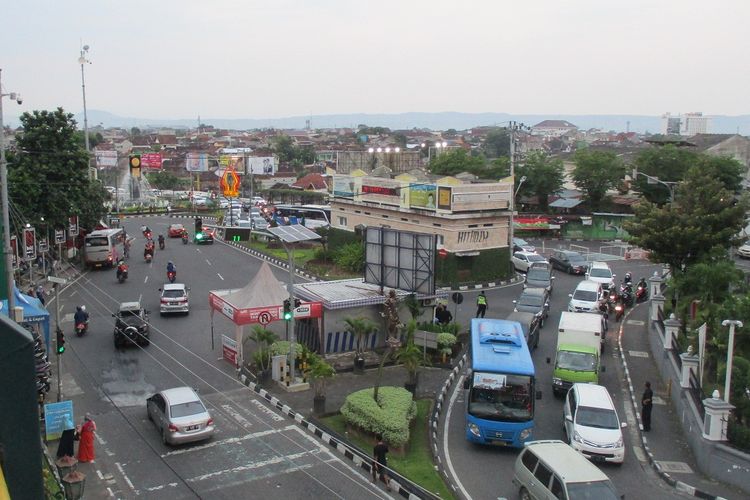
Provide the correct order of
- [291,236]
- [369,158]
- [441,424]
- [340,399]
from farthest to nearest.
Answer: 1. [369,158]
2. [291,236]
3. [340,399]
4. [441,424]

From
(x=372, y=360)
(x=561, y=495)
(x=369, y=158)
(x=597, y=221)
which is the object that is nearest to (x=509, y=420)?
(x=561, y=495)

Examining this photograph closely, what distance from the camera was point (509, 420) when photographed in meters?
16.8

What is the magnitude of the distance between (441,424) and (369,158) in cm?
3386

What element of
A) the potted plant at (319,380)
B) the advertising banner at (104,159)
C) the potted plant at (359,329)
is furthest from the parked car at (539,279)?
the advertising banner at (104,159)

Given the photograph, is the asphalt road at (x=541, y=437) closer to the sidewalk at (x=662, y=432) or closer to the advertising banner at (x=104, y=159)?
the sidewalk at (x=662, y=432)

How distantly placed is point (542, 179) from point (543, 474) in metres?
52.4

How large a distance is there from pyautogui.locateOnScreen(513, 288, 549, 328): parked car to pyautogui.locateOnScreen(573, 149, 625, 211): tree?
34.2m

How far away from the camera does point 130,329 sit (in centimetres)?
2533

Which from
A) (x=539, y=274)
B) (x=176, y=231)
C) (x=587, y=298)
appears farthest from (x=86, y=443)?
(x=176, y=231)

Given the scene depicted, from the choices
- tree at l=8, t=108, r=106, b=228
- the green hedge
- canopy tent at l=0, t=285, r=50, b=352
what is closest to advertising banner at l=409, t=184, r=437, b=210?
tree at l=8, t=108, r=106, b=228

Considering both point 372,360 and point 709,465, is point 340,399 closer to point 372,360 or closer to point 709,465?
point 372,360

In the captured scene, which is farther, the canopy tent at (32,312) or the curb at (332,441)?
the canopy tent at (32,312)

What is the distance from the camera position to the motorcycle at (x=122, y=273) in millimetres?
37156

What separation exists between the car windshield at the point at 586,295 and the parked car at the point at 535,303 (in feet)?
4.40
